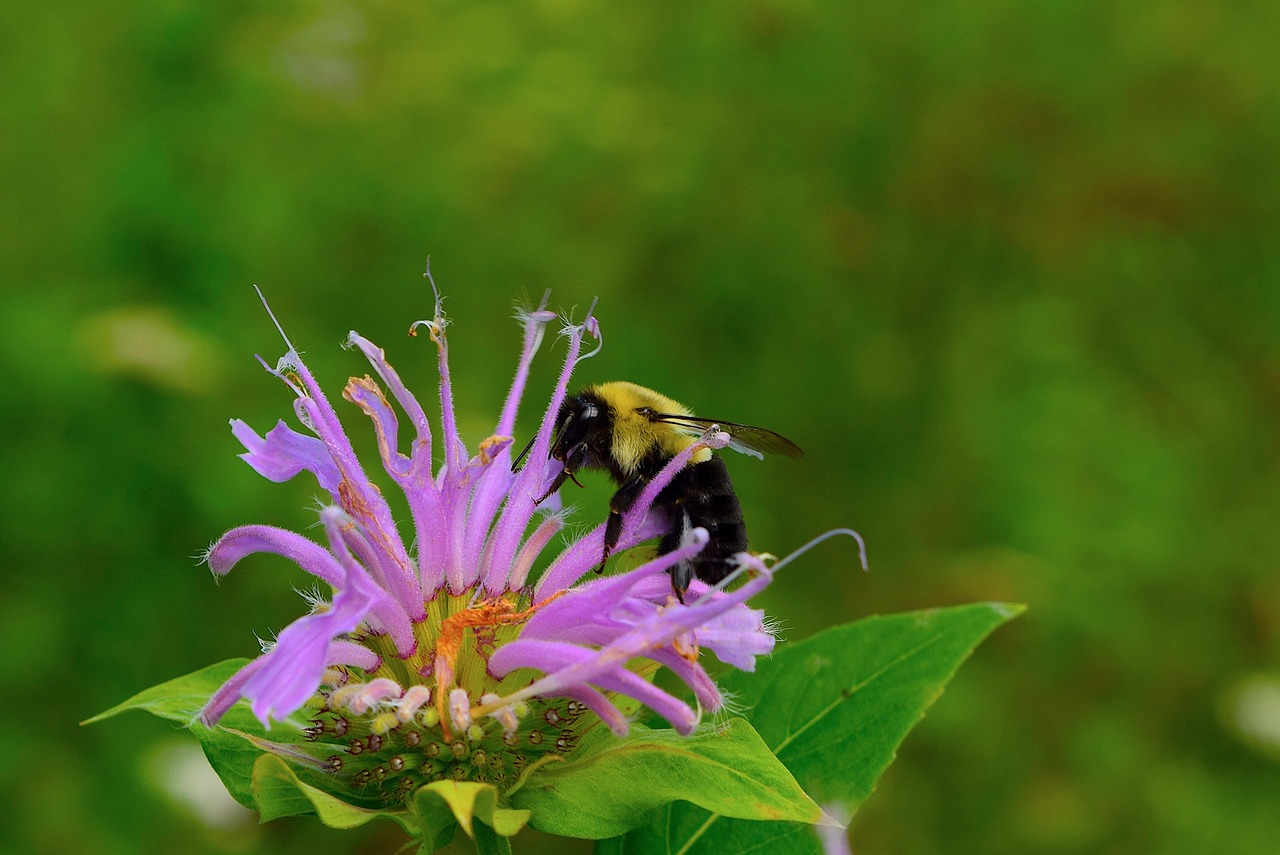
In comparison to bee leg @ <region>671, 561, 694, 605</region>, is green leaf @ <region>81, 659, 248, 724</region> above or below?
below

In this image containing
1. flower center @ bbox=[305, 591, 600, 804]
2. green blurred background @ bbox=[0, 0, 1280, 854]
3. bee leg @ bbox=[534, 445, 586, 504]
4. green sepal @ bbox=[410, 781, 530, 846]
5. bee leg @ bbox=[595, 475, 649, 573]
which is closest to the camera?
green sepal @ bbox=[410, 781, 530, 846]

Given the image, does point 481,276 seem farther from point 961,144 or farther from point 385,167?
point 961,144

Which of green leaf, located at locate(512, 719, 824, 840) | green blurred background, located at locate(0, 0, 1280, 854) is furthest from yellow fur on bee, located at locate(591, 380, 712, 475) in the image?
green blurred background, located at locate(0, 0, 1280, 854)

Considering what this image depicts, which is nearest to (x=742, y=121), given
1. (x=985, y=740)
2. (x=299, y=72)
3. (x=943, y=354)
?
(x=943, y=354)

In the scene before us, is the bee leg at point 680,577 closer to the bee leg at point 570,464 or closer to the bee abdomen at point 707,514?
the bee abdomen at point 707,514

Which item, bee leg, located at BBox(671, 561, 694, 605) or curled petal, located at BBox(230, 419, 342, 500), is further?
curled petal, located at BBox(230, 419, 342, 500)

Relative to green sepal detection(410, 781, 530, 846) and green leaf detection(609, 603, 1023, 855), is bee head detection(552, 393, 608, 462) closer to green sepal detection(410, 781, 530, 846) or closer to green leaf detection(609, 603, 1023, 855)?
green leaf detection(609, 603, 1023, 855)

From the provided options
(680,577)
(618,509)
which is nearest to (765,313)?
(618,509)

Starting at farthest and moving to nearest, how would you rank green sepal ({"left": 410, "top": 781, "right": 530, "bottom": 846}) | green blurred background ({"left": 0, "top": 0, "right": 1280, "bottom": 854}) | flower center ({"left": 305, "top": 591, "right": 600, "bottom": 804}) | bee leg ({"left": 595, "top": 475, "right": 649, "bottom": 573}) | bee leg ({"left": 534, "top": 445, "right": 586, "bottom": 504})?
green blurred background ({"left": 0, "top": 0, "right": 1280, "bottom": 854}) → bee leg ({"left": 534, "top": 445, "right": 586, "bottom": 504}) → bee leg ({"left": 595, "top": 475, "right": 649, "bottom": 573}) → flower center ({"left": 305, "top": 591, "right": 600, "bottom": 804}) → green sepal ({"left": 410, "top": 781, "right": 530, "bottom": 846})
